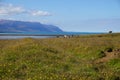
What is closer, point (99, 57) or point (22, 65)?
point (22, 65)

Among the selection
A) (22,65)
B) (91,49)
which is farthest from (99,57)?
(22,65)

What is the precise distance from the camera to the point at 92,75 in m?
23.1

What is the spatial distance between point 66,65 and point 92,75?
20.4 feet

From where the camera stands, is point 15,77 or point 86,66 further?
point 86,66

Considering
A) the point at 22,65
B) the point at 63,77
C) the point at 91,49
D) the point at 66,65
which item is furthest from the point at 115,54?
the point at 63,77

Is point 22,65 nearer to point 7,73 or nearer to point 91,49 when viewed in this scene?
point 7,73

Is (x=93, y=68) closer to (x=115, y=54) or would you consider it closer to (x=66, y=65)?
(x=66, y=65)

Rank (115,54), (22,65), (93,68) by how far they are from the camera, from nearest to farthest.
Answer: (22,65) < (93,68) < (115,54)

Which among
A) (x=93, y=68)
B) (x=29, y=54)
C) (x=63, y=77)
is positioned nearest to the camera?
(x=63, y=77)

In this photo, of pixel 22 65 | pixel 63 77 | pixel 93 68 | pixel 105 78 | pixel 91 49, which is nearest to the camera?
pixel 63 77

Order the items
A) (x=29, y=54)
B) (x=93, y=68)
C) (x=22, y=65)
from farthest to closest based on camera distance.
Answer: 1. (x=29, y=54)
2. (x=93, y=68)
3. (x=22, y=65)

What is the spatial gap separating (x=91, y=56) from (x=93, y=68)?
11259 mm

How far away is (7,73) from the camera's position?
21.6 m

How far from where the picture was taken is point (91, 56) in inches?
1577
